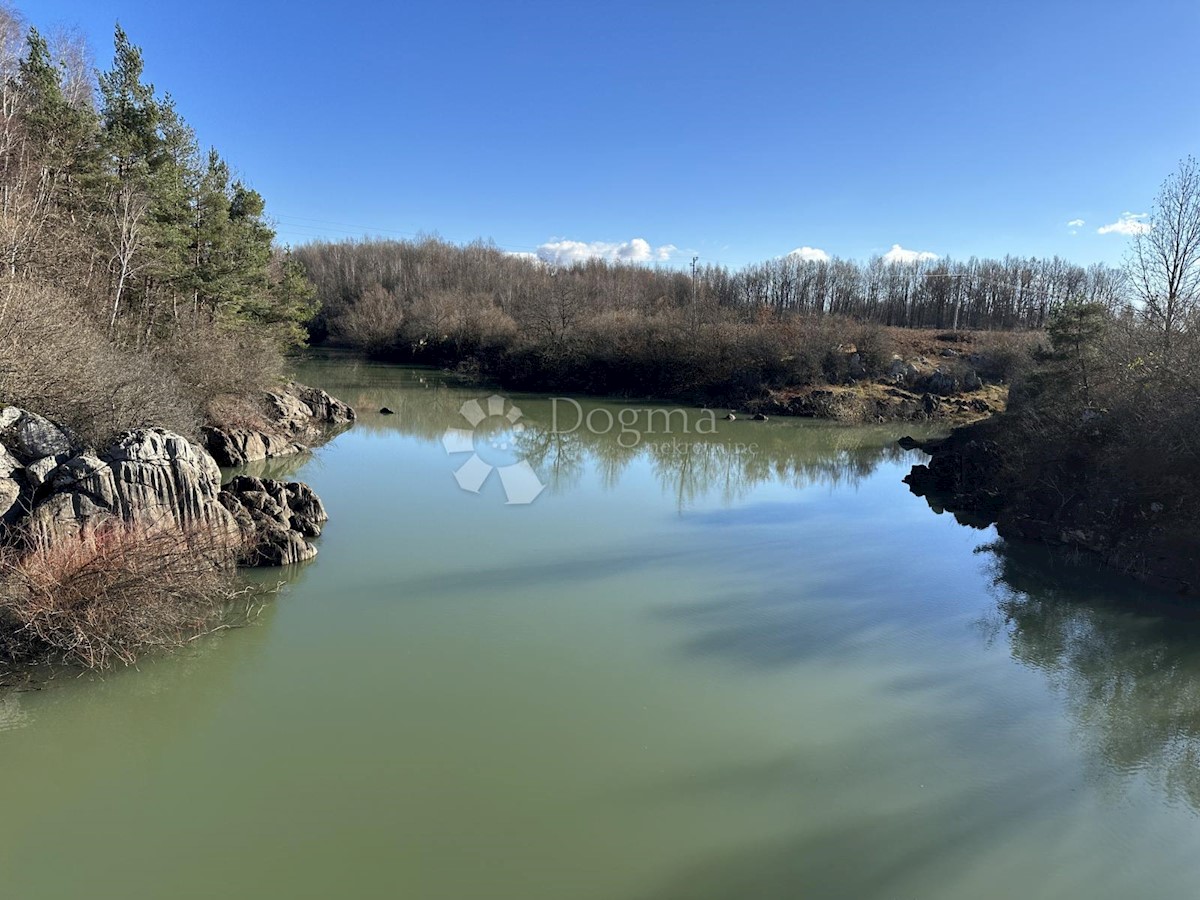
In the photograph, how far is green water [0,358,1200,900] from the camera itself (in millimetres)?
4594

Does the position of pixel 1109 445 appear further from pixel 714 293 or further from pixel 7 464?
pixel 714 293

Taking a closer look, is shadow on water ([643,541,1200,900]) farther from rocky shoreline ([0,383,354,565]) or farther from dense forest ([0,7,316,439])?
dense forest ([0,7,316,439])

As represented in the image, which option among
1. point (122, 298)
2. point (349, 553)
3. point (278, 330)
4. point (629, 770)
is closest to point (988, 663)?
point (629, 770)

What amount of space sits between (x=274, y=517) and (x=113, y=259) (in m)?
9.60

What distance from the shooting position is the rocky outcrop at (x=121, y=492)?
7430 millimetres

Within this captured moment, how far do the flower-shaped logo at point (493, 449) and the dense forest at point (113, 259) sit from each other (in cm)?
573

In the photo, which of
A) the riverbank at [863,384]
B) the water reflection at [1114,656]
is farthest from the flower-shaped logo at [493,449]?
the water reflection at [1114,656]

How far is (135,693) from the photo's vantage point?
637 cm

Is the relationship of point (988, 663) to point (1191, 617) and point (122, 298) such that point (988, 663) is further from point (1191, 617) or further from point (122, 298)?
point (122, 298)

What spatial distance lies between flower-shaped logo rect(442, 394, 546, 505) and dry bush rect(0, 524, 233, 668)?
7299mm

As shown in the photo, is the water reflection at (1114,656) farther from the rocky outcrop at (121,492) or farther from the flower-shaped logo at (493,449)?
the rocky outcrop at (121,492)

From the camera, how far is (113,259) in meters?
15.7

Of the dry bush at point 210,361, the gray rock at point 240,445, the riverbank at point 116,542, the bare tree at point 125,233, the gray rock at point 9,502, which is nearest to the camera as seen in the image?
the riverbank at point 116,542

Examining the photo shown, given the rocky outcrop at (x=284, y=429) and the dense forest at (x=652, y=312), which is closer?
the rocky outcrop at (x=284, y=429)
